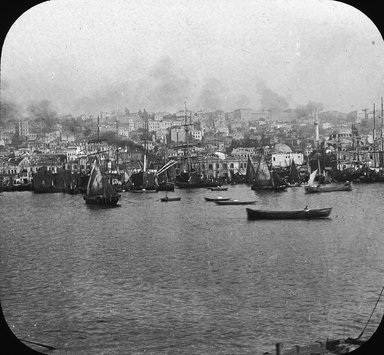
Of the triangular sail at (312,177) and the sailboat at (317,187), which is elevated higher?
the triangular sail at (312,177)

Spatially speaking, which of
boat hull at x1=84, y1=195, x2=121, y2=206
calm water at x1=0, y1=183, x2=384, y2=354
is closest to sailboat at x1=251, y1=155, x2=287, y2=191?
calm water at x1=0, y1=183, x2=384, y2=354

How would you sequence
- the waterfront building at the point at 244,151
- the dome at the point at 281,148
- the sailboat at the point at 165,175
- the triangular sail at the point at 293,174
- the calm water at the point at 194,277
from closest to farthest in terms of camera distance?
the calm water at the point at 194,277
the dome at the point at 281,148
the waterfront building at the point at 244,151
the triangular sail at the point at 293,174
the sailboat at the point at 165,175

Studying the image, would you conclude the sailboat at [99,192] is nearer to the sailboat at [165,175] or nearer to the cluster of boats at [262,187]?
the cluster of boats at [262,187]

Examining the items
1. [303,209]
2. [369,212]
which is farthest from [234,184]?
[369,212]

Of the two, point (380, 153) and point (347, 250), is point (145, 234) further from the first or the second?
point (380, 153)

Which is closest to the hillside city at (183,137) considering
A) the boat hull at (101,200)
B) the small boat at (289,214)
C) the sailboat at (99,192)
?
the small boat at (289,214)

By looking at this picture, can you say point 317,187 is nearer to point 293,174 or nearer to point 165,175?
point 293,174

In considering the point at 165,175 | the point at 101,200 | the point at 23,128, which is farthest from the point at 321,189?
the point at 23,128
